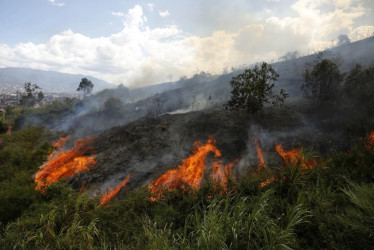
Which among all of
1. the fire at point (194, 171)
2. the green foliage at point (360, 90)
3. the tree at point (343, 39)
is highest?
the tree at point (343, 39)

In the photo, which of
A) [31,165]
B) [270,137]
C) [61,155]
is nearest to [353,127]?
[270,137]

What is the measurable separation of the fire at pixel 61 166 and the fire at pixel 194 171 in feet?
23.0

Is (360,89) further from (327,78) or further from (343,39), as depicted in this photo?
(343,39)

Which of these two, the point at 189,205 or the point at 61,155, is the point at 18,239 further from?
the point at 61,155

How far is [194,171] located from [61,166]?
38.4 feet

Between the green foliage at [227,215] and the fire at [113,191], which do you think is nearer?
the green foliage at [227,215]

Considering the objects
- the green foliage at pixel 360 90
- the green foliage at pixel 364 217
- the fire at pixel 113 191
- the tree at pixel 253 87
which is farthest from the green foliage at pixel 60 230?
the green foliage at pixel 360 90

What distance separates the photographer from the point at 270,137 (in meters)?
19.7

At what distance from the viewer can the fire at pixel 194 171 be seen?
1371 cm

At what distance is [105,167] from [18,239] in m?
10.6

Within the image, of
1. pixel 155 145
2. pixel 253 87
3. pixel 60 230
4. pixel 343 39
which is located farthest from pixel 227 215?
pixel 343 39

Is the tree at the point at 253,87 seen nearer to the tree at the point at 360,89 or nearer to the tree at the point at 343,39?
the tree at the point at 360,89

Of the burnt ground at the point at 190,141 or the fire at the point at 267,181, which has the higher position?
the fire at the point at 267,181

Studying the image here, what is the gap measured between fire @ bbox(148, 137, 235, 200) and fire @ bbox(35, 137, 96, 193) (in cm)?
700
